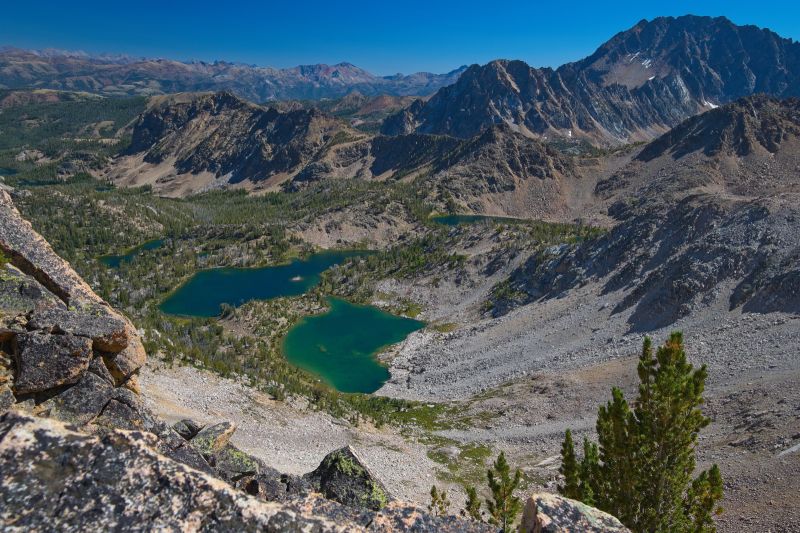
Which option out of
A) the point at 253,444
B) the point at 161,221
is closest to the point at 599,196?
the point at 161,221

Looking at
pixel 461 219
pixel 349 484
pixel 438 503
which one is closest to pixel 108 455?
pixel 349 484

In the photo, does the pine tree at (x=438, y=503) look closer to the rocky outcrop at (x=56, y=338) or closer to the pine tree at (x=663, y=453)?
the pine tree at (x=663, y=453)

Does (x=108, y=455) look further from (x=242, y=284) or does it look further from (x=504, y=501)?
(x=242, y=284)

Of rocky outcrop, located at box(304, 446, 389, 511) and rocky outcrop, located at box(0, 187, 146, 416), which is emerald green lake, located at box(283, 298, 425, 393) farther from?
rocky outcrop, located at box(304, 446, 389, 511)

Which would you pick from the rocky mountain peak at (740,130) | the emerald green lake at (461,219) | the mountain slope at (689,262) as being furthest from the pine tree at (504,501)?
the rocky mountain peak at (740,130)

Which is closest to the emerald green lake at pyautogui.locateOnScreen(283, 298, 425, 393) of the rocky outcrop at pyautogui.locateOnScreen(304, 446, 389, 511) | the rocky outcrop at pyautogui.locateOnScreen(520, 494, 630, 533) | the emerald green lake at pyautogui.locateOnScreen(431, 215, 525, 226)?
the rocky outcrop at pyautogui.locateOnScreen(304, 446, 389, 511)
